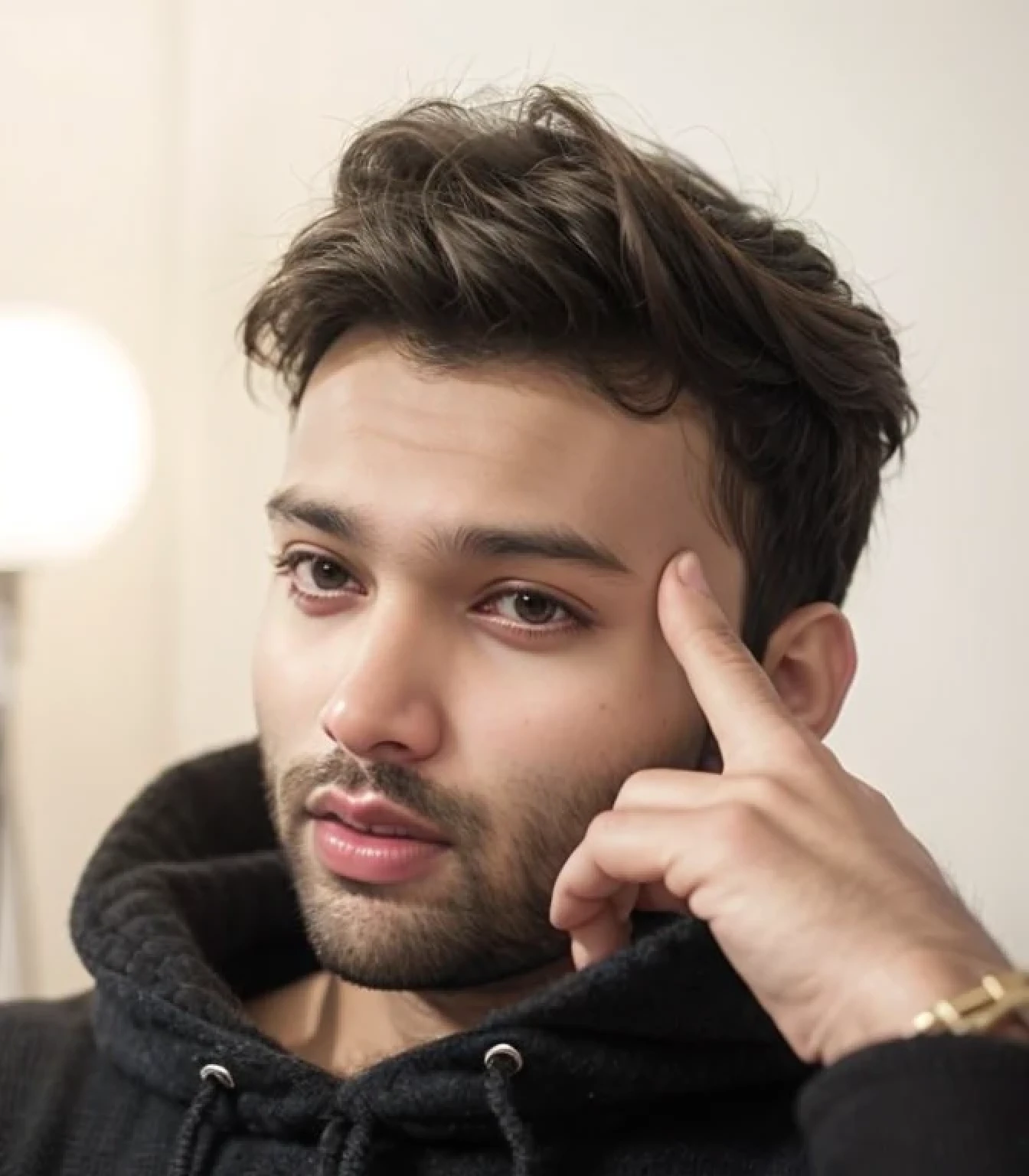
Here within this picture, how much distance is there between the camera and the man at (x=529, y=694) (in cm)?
88

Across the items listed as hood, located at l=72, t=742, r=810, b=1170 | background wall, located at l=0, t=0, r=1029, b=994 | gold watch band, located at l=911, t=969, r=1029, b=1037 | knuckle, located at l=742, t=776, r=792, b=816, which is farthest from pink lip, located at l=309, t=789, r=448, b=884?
background wall, located at l=0, t=0, r=1029, b=994

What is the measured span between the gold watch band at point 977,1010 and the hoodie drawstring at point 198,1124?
0.46m

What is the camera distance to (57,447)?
1490 millimetres

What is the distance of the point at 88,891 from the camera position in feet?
3.53

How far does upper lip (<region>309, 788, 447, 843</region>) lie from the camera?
3.01 feet

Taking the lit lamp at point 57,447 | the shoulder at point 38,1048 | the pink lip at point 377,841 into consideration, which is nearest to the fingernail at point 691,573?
the pink lip at point 377,841

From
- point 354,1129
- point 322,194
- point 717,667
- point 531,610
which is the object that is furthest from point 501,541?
point 322,194

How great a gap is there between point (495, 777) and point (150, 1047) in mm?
306

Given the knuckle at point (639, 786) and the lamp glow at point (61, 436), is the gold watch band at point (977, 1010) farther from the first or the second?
the lamp glow at point (61, 436)

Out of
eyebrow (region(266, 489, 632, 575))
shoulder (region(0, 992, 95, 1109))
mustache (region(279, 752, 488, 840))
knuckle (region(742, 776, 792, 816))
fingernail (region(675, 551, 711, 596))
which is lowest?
shoulder (region(0, 992, 95, 1109))

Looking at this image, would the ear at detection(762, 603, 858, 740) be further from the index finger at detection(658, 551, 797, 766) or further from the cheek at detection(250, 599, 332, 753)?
the cheek at detection(250, 599, 332, 753)

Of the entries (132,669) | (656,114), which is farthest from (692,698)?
(132,669)

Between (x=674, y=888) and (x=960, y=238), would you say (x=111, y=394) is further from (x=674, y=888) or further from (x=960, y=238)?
(x=674, y=888)

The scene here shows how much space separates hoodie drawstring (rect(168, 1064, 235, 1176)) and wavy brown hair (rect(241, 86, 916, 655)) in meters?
0.47
